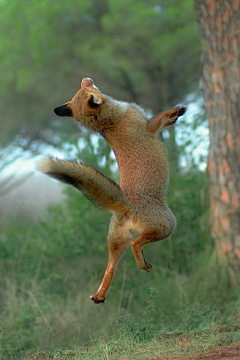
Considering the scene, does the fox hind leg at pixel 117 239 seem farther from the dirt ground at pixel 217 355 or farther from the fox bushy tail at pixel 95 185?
the dirt ground at pixel 217 355

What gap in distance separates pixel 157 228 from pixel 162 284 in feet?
15.5

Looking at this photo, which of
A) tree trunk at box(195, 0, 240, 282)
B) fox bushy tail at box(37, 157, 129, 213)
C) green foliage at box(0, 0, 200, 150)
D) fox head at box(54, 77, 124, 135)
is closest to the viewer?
fox bushy tail at box(37, 157, 129, 213)

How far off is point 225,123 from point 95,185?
464 cm

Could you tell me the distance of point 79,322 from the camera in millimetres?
5695

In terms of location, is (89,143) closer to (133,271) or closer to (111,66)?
(133,271)

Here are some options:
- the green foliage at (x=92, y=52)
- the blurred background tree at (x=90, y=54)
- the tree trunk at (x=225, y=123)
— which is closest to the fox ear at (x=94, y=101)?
the tree trunk at (x=225, y=123)

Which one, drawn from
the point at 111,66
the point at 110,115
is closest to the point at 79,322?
the point at 110,115

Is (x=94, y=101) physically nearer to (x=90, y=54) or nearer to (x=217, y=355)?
(x=217, y=355)

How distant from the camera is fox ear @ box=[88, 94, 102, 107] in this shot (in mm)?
1905

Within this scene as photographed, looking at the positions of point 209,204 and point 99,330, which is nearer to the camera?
point 99,330

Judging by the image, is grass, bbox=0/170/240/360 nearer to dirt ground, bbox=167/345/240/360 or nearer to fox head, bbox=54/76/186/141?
dirt ground, bbox=167/345/240/360

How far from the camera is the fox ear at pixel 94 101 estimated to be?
1905 millimetres

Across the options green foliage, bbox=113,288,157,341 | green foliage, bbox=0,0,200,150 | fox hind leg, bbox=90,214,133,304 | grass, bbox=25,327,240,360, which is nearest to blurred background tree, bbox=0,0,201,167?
green foliage, bbox=0,0,200,150

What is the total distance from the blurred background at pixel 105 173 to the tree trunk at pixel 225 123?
20 mm
